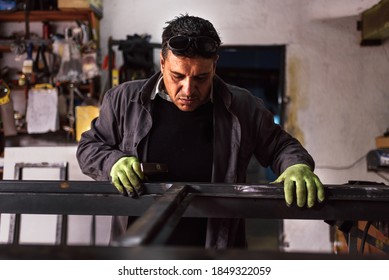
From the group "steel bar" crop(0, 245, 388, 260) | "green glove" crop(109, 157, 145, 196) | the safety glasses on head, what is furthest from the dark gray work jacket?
"steel bar" crop(0, 245, 388, 260)

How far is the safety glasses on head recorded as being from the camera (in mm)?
1571

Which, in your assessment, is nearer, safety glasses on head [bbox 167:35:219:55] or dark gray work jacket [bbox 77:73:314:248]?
safety glasses on head [bbox 167:35:219:55]

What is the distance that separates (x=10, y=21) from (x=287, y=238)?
3300mm

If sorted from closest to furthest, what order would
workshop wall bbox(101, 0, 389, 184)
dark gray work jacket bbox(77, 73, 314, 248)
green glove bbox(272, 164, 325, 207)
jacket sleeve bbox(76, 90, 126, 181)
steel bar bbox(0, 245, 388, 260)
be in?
1. steel bar bbox(0, 245, 388, 260)
2. green glove bbox(272, 164, 325, 207)
3. jacket sleeve bbox(76, 90, 126, 181)
4. dark gray work jacket bbox(77, 73, 314, 248)
5. workshop wall bbox(101, 0, 389, 184)

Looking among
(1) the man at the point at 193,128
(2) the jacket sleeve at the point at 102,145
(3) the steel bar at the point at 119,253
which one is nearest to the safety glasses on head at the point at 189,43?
(1) the man at the point at 193,128

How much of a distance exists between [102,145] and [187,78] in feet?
1.49

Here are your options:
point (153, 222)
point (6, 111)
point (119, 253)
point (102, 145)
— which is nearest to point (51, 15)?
point (6, 111)

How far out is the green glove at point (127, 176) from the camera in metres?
1.28

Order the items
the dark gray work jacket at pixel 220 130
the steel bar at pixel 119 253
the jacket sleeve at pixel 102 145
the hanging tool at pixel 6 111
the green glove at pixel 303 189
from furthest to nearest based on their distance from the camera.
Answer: the hanging tool at pixel 6 111
the dark gray work jacket at pixel 220 130
the jacket sleeve at pixel 102 145
the green glove at pixel 303 189
the steel bar at pixel 119 253

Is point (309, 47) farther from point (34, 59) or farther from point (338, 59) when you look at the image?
point (34, 59)

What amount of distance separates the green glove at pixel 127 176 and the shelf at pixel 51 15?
249 cm

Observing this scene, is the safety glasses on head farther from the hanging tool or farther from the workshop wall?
the hanging tool

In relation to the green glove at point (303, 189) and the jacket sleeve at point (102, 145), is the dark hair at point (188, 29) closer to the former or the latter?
the jacket sleeve at point (102, 145)

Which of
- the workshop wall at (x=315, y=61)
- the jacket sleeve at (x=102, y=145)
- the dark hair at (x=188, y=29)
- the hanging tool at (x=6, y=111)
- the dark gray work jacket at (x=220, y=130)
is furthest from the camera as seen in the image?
the workshop wall at (x=315, y=61)
